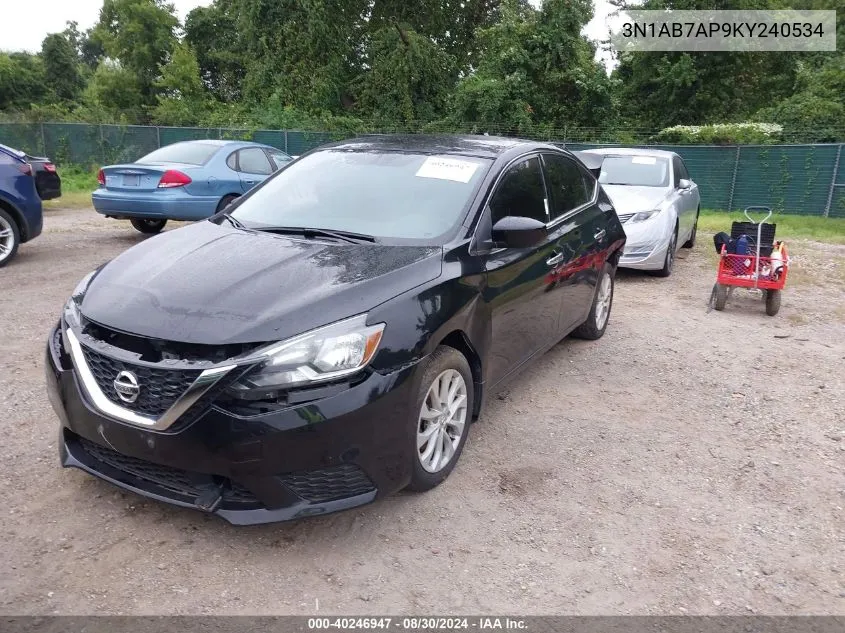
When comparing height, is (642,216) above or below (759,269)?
above

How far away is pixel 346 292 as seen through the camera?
288cm

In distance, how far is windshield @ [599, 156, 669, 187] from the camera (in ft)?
30.6

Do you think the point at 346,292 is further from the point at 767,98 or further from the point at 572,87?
the point at 767,98

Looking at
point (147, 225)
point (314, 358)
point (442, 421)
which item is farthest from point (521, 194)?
point (147, 225)

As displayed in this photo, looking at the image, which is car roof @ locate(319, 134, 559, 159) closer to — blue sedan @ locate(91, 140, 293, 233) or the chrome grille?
the chrome grille

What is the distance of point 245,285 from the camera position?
2.96 meters

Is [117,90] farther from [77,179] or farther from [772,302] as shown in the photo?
[772,302]

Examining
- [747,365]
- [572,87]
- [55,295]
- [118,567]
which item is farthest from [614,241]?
[572,87]

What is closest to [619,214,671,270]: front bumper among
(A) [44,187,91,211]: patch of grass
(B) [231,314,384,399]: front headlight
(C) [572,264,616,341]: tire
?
(C) [572,264,616,341]: tire

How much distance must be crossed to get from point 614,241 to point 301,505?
4004 millimetres

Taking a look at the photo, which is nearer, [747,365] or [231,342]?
[231,342]

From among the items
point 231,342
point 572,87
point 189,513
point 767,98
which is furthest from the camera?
point 767,98

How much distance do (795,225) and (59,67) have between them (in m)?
48.2

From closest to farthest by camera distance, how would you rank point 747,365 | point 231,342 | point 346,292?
point 231,342 < point 346,292 < point 747,365
